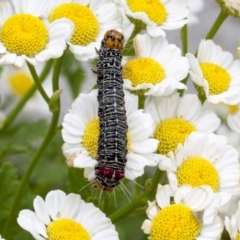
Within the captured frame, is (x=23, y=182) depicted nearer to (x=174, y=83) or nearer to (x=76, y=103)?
(x=76, y=103)

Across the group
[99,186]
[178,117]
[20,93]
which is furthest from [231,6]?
[20,93]

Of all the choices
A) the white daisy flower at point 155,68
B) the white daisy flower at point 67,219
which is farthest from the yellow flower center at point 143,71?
the white daisy flower at point 67,219

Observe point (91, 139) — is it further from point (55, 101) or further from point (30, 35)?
point (30, 35)

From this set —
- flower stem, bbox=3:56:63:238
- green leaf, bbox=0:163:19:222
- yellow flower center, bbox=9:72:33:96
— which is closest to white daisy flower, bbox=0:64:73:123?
yellow flower center, bbox=9:72:33:96

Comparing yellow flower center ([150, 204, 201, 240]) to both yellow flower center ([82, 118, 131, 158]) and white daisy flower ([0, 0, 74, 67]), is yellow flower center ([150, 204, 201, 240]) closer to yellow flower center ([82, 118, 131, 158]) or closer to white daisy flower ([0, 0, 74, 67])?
yellow flower center ([82, 118, 131, 158])

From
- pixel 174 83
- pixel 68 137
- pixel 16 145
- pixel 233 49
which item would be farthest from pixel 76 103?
pixel 233 49
